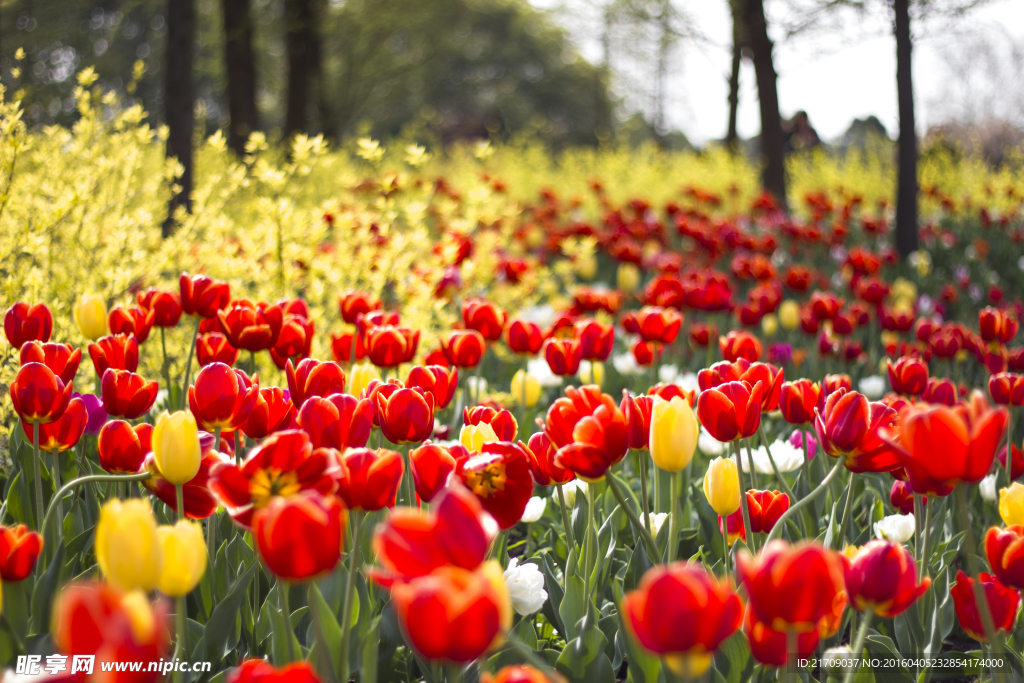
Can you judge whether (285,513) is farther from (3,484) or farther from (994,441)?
(3,484)

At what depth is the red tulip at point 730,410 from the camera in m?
1.06

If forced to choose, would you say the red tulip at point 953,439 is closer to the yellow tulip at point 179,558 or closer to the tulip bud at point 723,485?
the tulip bud at point 723,485

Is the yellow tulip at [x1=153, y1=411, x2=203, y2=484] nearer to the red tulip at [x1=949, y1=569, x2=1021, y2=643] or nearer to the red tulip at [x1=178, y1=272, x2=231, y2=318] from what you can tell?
the red tulip at [x1=178, y1=272, x2=231, y2=318]

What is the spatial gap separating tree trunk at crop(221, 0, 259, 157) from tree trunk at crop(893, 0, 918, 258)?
663cm

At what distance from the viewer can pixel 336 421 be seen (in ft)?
3.17

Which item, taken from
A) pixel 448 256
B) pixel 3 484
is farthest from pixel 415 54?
pixel 3 484

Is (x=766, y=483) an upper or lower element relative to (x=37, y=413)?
lower

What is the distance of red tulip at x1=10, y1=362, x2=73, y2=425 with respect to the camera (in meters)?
1.09

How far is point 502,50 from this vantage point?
2880 cm

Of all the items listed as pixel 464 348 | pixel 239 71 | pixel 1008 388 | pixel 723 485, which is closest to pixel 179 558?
pixel 723 485

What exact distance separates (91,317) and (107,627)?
4.59 ft

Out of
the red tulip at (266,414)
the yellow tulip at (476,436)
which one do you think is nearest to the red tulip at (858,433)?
the yellow tulip at (476,436)

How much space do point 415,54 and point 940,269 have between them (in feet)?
50.7

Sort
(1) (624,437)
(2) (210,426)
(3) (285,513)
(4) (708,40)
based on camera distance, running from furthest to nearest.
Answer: (4) (708,40) < (2) (210,426) < (1) (624,437) < (3) (285,513)
